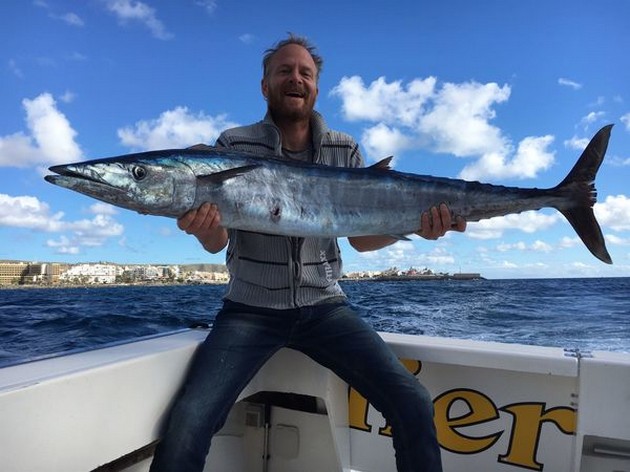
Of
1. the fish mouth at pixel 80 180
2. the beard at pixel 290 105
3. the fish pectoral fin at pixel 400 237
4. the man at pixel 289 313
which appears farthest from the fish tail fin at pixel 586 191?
the fish mouth at pixel 80 180

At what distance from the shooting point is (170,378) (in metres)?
2.49

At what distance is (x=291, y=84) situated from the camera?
3.02m

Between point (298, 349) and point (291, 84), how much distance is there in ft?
4.92

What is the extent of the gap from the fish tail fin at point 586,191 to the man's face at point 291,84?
5.09 ft

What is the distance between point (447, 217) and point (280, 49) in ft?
4.64

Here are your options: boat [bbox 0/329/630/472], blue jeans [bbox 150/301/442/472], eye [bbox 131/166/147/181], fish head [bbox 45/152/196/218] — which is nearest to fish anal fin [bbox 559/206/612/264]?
boat [bbox 0/329/630/472]

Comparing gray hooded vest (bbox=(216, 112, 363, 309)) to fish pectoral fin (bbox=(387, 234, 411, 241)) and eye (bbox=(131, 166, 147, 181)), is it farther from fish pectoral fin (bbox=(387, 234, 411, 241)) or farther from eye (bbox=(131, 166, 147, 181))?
eye (bbox=(131, 166, 147, 181))

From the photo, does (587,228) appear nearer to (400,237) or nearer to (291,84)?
(400,237)

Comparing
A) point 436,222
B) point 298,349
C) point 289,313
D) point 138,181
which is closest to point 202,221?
point 138,181

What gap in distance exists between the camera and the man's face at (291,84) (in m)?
3.03

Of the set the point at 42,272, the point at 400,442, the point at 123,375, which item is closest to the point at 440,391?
the point at 400,442

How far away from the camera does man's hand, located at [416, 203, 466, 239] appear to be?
2900 millimetres

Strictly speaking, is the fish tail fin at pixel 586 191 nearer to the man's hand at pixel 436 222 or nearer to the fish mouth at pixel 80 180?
the man's hand at pixel 436 222

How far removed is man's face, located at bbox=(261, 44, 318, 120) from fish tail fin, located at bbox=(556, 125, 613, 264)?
1.55 m
